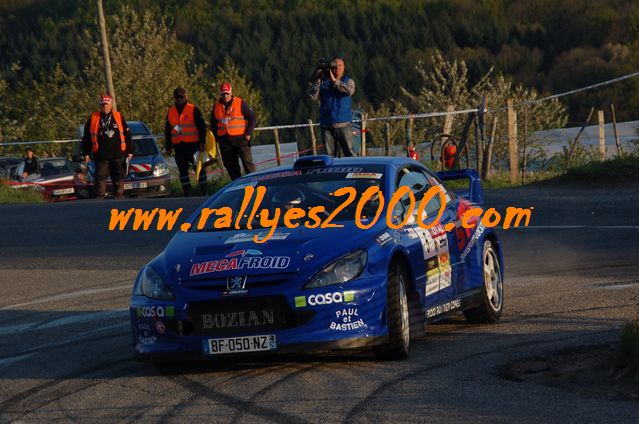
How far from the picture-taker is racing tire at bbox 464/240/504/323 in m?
9.92

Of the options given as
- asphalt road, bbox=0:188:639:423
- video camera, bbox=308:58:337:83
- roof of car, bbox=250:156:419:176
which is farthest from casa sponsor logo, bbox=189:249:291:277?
video camera, bbox=308:58:337:83

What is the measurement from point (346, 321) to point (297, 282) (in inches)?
15.1

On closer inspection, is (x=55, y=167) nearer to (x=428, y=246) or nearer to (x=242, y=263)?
(x=428, y=246)

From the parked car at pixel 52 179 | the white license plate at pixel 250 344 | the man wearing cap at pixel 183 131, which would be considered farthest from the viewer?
the parked car at pixel 52 179

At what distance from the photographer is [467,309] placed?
9.85 m

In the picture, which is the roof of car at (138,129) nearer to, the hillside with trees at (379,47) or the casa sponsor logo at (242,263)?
the casa sponsor logo at (242,263)

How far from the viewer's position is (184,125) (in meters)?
22.2

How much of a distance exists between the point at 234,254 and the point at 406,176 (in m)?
2.03

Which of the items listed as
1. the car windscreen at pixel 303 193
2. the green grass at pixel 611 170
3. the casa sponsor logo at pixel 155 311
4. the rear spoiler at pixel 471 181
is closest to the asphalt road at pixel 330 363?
the casa sponsor logo at pixel 155 311

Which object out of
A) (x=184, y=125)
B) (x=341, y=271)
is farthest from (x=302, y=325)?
(x=184, y=125)

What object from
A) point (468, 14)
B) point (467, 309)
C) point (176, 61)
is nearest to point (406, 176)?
point (467, 309)

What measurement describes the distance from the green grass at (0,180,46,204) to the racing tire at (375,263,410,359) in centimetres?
2121

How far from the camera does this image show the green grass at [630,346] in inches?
284

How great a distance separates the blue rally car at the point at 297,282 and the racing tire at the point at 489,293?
0.39 m
